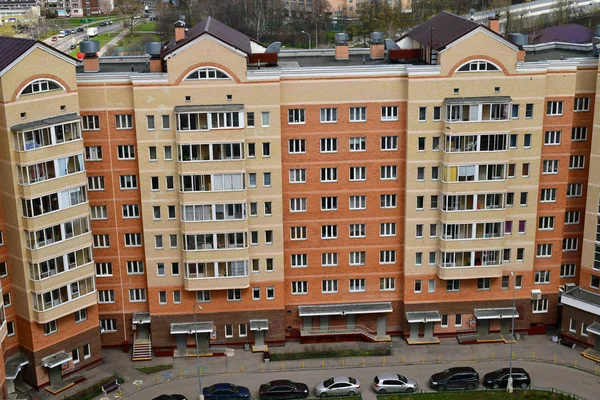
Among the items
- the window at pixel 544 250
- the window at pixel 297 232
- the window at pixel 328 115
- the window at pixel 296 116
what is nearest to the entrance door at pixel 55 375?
the window at pixel 297 232

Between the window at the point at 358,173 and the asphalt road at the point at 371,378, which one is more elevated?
the window at the point at 358,173

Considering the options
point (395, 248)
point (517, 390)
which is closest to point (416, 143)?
point (395, 248)

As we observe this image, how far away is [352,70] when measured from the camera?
63.1m

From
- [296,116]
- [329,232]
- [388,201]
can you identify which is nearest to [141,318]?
[329,232]

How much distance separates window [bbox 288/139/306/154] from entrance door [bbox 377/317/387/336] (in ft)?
56.2

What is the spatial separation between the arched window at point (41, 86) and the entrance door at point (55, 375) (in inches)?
883

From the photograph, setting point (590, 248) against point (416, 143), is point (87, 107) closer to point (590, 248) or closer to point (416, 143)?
point (416, 143)

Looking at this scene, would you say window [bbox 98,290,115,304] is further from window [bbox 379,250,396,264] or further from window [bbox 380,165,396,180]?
window [bbox 380,165,396,180]

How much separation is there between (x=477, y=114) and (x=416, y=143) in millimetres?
5544

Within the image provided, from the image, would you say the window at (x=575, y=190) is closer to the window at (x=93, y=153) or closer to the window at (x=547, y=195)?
the window at (x=547, y=195)

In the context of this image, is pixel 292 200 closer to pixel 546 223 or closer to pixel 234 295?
pixel 234 295

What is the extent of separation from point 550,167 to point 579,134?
377 cm

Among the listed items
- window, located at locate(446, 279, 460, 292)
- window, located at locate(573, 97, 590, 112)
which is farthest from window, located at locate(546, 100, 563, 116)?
window, located at locate(446, 279, 460, 292)

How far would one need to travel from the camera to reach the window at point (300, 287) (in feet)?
224
